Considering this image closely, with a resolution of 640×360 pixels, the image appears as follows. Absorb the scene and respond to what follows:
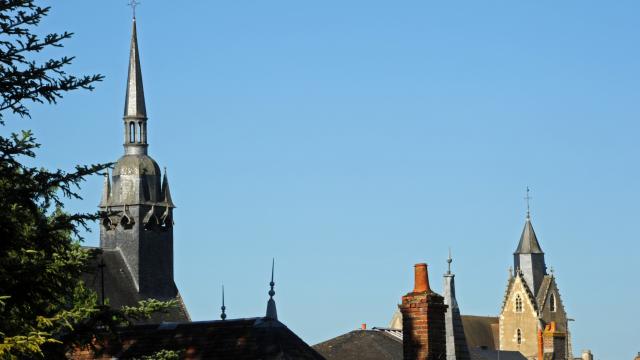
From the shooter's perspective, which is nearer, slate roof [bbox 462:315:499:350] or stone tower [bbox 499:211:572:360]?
slate roof [bbox 462:315:499:350]

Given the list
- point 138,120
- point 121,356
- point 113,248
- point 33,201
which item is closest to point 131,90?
point 138,120

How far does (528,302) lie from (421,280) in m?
124

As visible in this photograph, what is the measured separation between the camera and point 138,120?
288 feet

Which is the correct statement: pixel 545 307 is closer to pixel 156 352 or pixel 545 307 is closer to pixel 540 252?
pixel 540 252

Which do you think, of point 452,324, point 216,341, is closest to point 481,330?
point 452,324

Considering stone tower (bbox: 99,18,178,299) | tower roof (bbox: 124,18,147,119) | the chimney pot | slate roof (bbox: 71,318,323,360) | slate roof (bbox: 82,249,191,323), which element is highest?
tower roof (bbox: 124,18,147,119)

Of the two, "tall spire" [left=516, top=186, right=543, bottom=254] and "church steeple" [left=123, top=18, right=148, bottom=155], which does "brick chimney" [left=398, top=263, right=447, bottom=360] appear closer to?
"church steeple" [left=123, top=18, right=148, bottom=155]

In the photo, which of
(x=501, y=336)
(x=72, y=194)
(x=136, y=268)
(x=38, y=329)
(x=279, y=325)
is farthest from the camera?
(x=501, y=336)

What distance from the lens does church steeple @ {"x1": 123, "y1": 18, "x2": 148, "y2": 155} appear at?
285 ft

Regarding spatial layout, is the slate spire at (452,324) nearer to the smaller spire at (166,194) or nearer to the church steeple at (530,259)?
the smaller spire at (166,194)

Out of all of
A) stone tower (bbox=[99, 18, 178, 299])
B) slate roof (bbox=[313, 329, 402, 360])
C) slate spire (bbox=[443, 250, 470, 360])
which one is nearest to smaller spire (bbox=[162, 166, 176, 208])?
stone tower (bbox=[99, 18, 178, 299])

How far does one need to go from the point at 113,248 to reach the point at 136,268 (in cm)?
253

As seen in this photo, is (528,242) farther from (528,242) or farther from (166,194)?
(166,194)

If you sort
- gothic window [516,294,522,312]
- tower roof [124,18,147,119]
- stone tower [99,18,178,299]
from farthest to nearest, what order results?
1. gothic window [516,294,522,312]
2. tower roof [124,18,147,119]
3. stone tower [99,18,178,299]
